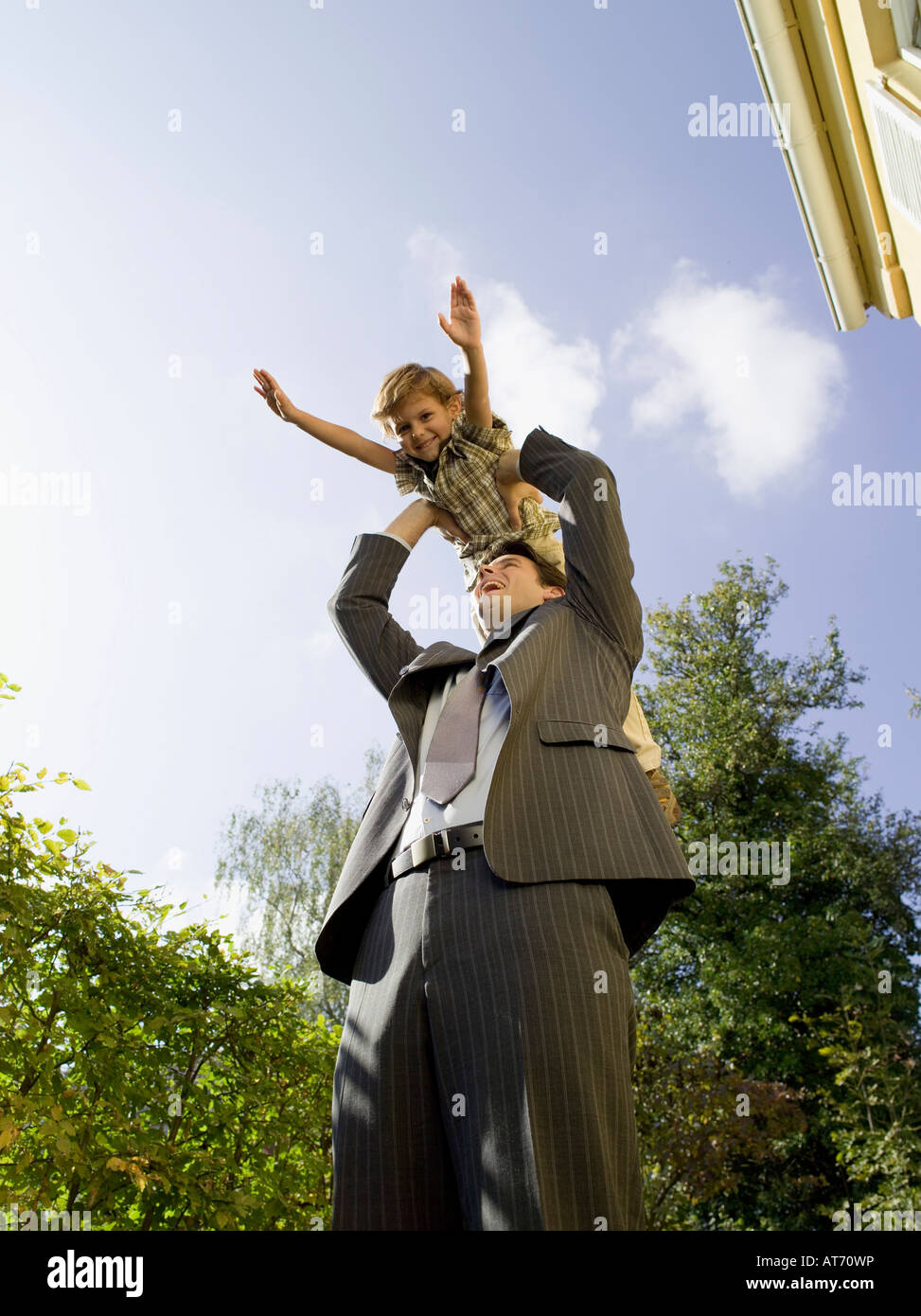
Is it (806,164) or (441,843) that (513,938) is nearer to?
(441,843)

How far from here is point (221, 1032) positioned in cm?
393

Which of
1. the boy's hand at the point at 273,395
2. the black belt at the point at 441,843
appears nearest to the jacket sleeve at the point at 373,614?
the black belt at the point at 441,843

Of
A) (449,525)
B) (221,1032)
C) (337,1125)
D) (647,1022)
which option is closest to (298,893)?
(647,1022)

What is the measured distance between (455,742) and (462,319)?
1.56 meters

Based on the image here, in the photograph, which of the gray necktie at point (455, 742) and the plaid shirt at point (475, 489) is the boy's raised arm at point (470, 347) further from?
the gray necktie at point (455, 742)

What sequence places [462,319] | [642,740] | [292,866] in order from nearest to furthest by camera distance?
[462,319], [642,740], [292,866]

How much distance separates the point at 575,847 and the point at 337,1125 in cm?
64

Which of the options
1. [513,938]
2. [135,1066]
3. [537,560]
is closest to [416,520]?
[537,560]

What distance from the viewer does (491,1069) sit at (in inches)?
60.2

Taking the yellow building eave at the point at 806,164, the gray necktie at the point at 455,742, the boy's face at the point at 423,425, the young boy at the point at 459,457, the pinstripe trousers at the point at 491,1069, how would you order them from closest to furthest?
the pinstripe trousers at the point at 491,1069
the gray necktie at the point at 455,742
the young boy at the point at 459,457
the boy's face at the point at 423,425
the yellow building eave at the point at 806,164

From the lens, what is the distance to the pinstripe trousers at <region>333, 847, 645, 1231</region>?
1.47m

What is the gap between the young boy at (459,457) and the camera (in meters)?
3.26

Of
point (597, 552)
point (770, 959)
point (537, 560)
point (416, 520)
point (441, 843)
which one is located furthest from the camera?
point (770, 959)
